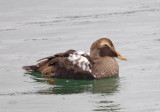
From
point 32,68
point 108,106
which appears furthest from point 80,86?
point 108,106

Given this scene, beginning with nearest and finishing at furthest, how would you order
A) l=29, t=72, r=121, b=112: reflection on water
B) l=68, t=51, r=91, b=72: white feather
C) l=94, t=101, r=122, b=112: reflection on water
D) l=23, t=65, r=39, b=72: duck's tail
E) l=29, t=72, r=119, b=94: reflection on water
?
l=94, t=101, r=122, b=112: reflection on water → l=29, t=72, r=121, b=112: reflection on water → l=29, t=72, r=119, b=94: reflection on water → l=68, t=51, r=91, b=72: white feather → l=23, t=65, r=39, b=72: duck's tail

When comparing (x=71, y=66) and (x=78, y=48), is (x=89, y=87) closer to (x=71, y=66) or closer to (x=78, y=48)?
(x=71, y=66)

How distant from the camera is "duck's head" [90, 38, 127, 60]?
12.8 meters

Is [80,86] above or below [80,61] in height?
below

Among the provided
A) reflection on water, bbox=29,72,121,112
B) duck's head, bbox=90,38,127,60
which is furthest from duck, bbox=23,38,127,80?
reflection on water, bbox=29,72,121,112

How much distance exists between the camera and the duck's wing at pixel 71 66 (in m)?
12.5

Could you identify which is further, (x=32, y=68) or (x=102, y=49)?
(x=32, y=68)

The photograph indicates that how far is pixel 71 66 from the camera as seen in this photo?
493 inches

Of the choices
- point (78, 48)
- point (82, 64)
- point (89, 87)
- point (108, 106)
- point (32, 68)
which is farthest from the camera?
point (78, 48)

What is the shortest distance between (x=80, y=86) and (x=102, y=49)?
1.25m

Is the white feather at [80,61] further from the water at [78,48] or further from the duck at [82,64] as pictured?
the water at [78,48]

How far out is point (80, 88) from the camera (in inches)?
465

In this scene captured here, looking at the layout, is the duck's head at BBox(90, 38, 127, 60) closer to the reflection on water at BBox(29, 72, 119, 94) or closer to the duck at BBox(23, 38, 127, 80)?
the duck at BBox(23, 38, 127, 80)

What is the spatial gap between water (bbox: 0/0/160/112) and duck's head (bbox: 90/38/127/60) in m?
0.49
